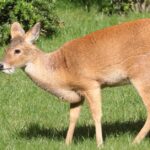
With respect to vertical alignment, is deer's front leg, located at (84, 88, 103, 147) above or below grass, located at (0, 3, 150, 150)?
above

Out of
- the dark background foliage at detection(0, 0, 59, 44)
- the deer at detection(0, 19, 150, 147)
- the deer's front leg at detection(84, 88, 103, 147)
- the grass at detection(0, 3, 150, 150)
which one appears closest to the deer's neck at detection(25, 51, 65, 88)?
the deer at detection(0, 19, 150, 147)

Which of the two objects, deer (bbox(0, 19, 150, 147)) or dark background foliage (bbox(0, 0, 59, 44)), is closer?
deer (bbox(0, 19, 150, 147))

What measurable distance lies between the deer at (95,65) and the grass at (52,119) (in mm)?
285

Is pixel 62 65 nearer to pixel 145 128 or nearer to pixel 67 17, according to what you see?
pixel 145 128

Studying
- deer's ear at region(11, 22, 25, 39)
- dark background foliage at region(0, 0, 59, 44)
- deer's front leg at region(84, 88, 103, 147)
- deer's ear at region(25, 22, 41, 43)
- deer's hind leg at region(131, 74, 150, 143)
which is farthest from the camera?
→ dark background foliage at region(0, 0, 59, 44)

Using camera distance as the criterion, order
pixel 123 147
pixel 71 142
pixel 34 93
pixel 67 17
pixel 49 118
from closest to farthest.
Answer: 1. pixel 123 147
2. pixel 71 142
3. pixel 49 118
4. pixel 34 93
5. pixel 67 17

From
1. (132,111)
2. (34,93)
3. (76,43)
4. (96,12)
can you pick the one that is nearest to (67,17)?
(96,12)

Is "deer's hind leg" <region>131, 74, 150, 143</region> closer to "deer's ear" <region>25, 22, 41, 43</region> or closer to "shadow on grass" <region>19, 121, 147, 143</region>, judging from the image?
"shadow on grass" <region>19, 121, 147, 143</region>

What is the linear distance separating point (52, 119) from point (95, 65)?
1.43m

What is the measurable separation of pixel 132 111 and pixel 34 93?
1.65 meters

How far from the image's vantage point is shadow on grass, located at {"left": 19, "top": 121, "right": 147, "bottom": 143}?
26.1 feet

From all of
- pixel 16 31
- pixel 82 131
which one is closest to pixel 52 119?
pixel 82 131

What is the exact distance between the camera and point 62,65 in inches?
299

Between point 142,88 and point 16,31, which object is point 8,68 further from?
point 142,88
